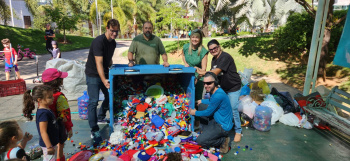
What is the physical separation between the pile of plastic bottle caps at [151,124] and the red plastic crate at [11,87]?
167 inches

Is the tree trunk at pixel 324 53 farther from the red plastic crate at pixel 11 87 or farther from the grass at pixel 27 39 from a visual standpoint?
the grass at pixel 27 39

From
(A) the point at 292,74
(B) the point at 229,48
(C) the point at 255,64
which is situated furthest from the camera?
(B) the point at 229,48

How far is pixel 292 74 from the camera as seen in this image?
991cm

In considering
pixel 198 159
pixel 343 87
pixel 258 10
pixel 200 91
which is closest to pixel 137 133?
pixel 198 159

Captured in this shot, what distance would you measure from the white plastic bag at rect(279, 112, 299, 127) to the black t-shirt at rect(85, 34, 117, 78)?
3995mm

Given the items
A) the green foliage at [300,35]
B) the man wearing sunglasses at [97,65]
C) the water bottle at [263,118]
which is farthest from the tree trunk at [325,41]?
the man wearing sunglasses at [97,65]

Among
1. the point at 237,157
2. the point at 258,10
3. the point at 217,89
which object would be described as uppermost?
the point at 258,10

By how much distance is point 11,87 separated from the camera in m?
6.42

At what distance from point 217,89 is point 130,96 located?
→ 1636 millimetres

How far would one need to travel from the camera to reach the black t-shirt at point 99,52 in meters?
3.55

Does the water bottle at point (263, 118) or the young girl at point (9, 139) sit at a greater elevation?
the young girl at point (9, 139)

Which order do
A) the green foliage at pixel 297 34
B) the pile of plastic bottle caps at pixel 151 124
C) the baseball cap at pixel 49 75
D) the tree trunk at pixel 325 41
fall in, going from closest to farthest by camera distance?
the baseball cap at pixel 49 75 < the pile of plastic bottle caps at pixel 151 124 < the tree trunk at pixel 325 41 < the green foliage at pixel 297 34

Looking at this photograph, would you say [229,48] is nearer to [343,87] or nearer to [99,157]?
[343,87]

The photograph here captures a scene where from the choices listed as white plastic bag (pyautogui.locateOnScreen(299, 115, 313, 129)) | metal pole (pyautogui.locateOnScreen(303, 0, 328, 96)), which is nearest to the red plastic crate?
white plastic bag (pyautogui.locateOnScreen(299, 115, 313, 129))
